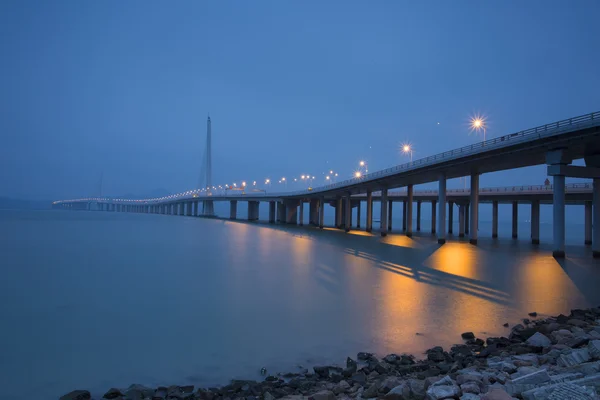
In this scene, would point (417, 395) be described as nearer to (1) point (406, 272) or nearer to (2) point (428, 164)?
(1) point (406, 272)

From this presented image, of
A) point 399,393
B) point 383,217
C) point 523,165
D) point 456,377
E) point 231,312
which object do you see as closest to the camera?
point 399,393

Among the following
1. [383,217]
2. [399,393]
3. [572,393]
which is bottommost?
[399,393]

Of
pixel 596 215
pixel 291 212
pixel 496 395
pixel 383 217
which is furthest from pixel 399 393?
pixel 291 212

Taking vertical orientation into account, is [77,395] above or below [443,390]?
below

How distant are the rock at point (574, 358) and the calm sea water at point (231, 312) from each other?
3320mm

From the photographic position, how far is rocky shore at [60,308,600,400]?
17.6 feet

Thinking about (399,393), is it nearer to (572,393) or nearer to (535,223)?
(572,393)

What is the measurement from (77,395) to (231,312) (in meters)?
6.53

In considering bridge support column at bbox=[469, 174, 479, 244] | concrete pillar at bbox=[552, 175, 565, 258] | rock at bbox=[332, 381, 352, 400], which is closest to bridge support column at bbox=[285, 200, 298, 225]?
bridge support column at bbox=[469, 174, 479, 244]

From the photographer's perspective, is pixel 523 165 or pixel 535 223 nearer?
pixel 523 165

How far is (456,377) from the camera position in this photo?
250 inches

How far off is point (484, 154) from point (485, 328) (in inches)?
1085

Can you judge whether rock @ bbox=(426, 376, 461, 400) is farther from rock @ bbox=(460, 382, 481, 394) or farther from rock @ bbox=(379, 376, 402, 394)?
rock @ bbox=(379, 376, 402, 394)

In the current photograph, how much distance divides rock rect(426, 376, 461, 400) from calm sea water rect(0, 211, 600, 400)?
3.50 metres
